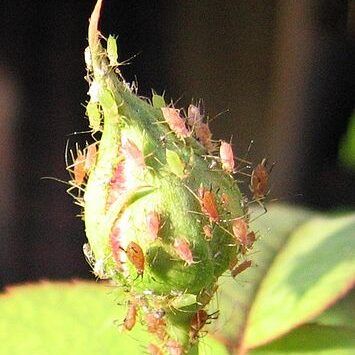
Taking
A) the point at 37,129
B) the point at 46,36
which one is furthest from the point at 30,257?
the point at 46,36

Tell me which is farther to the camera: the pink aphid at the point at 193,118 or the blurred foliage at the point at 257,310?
the blurred foliage at the point at 257,310

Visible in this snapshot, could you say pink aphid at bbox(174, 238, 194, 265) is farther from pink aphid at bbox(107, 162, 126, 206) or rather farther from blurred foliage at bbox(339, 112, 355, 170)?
blurred foliage at bbox(339, 112, 355, 170)

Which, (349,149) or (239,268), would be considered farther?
(349,149)

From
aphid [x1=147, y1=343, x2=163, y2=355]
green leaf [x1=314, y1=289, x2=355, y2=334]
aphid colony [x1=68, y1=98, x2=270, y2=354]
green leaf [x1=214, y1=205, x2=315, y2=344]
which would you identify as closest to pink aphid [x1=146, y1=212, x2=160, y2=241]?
aphid colony [x1=68, y1=98, x2=270, y2=354]

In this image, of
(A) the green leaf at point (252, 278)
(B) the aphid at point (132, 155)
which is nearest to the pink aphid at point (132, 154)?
(B) the aphid at point (132, 155)

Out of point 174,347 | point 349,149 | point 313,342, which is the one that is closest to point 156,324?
point 174,347

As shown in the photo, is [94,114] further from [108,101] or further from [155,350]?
[155,350]

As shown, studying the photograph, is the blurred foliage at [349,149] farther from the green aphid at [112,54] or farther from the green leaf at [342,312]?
the green aphid at [112,54]

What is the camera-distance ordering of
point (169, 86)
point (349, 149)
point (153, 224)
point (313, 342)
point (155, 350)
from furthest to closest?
point (169, 86), point (349, 149), point (313, 342), point (155, 350), point (153, 224)
